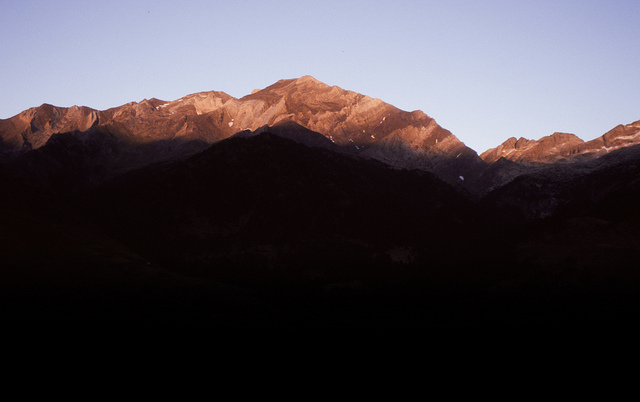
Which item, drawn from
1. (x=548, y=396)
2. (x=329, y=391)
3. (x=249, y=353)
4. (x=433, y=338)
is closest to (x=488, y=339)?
(x=433, y=338)

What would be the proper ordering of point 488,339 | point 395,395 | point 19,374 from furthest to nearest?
point 488,339 < point 395,395 < point 19,374

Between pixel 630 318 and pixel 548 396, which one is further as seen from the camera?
pixel 630 318

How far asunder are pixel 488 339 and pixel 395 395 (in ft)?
156

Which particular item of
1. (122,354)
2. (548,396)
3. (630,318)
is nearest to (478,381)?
(548,396)

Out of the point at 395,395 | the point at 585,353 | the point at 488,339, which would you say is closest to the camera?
the point at 395,395

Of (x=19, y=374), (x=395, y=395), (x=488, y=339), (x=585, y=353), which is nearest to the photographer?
(x=19, y=374)

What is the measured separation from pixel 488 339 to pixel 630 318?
43221mm

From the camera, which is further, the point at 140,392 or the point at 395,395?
the point at 395,395

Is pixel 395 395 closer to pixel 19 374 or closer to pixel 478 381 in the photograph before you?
pixel 478 381

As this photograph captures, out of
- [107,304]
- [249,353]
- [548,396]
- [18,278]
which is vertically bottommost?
[548,396]

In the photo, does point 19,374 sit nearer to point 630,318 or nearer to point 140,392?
point 140,392

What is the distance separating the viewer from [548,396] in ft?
490

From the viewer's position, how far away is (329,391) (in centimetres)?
15675

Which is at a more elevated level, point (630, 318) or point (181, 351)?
point (181, 351)
